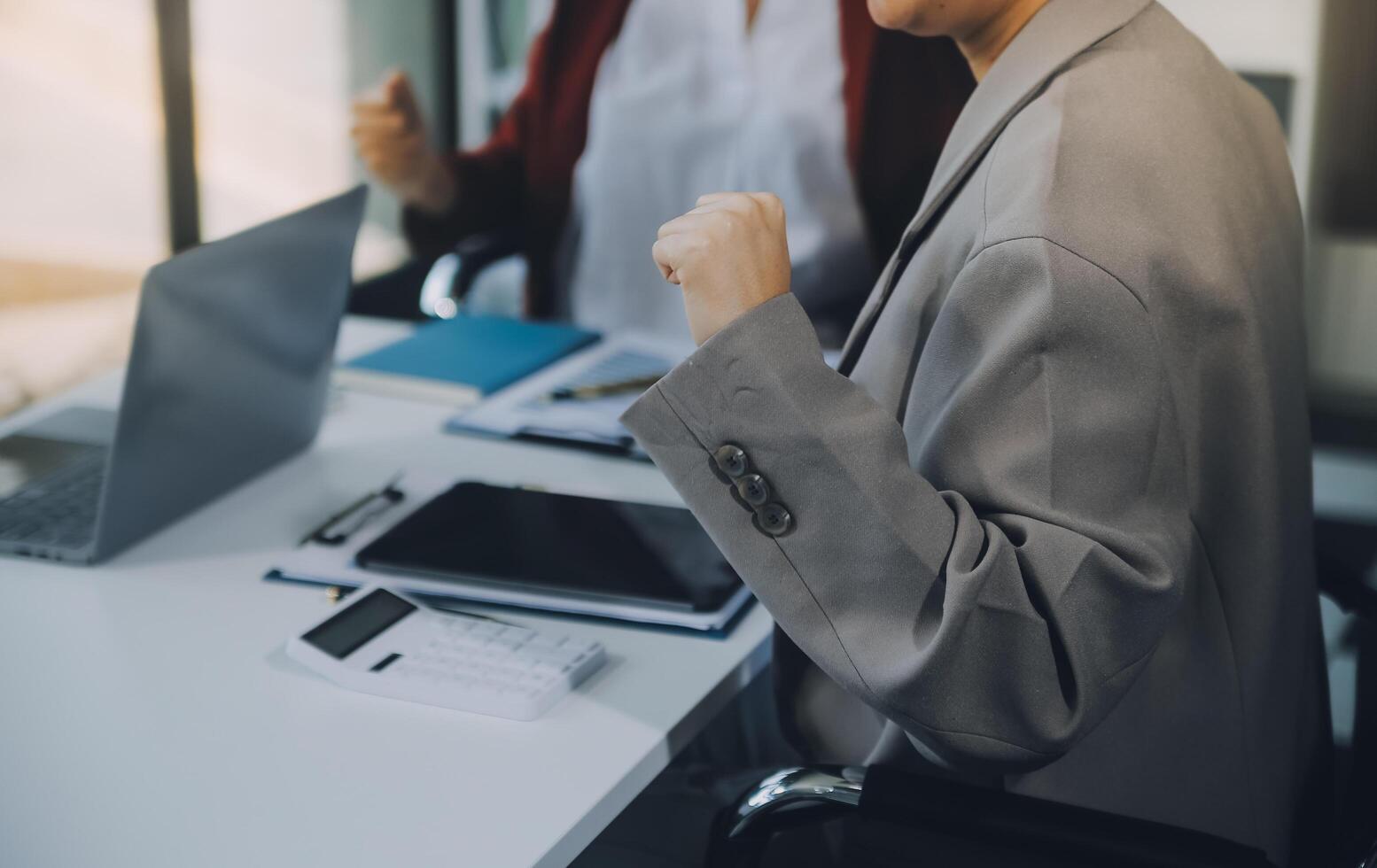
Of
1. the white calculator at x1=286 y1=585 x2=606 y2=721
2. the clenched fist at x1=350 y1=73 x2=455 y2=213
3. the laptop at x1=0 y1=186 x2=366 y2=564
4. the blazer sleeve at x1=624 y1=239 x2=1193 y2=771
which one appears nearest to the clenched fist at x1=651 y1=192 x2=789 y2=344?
the blazer sleeve at x1=624 y1=239 x2=1193 y2=771

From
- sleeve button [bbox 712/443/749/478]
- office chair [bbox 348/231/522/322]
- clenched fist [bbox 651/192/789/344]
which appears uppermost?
clenched fist [bbox 651/192/789/344]

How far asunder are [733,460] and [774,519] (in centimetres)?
5

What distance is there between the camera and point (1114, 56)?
2.96 ft

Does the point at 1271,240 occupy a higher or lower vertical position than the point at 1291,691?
higher

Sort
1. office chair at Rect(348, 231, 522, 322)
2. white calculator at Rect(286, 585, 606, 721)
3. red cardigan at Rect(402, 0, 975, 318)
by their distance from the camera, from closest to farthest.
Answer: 1. white calculator at Rect(286, 585, 606, 721)
2. red cardigan at Rect(402, 0, 975, 318)
3. office chair at Rect(348, 231, 522, 322)

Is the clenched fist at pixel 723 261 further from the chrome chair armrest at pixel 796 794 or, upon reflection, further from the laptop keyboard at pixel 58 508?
the laptop keyboard at pixel 58 508

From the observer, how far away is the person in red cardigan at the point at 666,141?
2012 millimetres

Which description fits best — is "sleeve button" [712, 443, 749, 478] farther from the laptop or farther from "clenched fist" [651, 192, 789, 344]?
the laptop

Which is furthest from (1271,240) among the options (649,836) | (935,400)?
(649,836)

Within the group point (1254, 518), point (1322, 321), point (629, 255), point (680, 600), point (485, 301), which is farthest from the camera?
point (485, 301)

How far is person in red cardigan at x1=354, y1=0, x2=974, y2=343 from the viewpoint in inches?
79.2

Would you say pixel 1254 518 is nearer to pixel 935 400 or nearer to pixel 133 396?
pixel 935 400

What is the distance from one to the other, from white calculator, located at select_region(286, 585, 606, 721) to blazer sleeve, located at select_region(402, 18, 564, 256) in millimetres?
1415

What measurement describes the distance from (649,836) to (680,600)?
0.79ft
